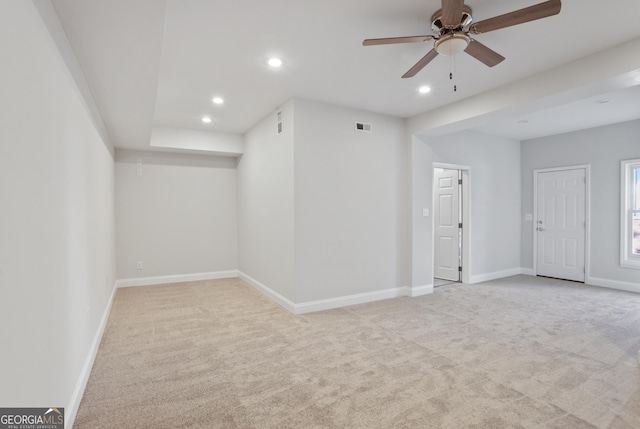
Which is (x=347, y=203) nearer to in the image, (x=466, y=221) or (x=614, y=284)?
(x=466, y=221)

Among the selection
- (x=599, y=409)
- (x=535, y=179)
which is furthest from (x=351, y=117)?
(x=535, y=179)

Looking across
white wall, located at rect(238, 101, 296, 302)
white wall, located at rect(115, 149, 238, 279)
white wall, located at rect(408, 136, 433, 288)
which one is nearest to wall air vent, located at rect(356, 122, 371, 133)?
white wall, located at rect(408, 136, 433, 288)

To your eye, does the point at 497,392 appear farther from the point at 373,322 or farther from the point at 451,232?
the point at 451,232

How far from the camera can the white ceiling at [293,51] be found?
7.27 ft

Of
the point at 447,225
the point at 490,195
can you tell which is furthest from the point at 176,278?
the point at 490,195

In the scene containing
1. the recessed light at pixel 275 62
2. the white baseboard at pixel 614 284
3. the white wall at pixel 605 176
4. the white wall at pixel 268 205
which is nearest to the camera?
the recessed light at pixel 275 62

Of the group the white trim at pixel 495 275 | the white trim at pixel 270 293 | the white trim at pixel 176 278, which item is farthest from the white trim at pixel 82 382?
the white trim at pixel 495 275

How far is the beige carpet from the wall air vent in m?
2.46

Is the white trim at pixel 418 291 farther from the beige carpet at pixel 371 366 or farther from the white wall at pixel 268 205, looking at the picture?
the white wall at pixel 268 205

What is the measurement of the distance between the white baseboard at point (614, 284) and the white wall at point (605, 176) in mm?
14

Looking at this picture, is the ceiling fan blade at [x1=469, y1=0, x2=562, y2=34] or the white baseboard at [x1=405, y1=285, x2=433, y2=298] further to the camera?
the white baseboard at [x1=405, y1=285, x2=433, y2=298]

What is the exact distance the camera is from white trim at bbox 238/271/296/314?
13.8 feet

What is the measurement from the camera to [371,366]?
8.91ft

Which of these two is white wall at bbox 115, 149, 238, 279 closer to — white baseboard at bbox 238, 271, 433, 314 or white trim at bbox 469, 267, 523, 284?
white baseboard at bbox 238, 271, 433, 314
